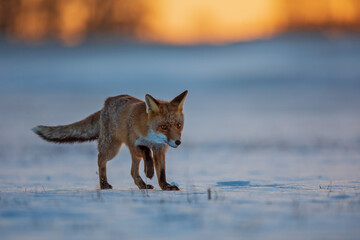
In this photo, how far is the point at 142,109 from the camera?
707cm

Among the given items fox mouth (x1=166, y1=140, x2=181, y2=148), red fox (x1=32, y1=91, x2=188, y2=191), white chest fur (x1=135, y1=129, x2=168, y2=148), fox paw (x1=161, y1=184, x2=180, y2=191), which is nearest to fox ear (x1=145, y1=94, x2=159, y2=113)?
red fox (x1=32, y1=91, x2=188, y2=191)

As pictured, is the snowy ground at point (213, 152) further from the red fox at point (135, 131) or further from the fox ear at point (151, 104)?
the fox ear at point (151, 104)

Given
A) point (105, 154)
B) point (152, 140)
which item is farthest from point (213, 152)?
point (152, 140)

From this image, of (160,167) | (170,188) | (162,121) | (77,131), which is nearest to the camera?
(162,121)

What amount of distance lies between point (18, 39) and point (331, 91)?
1461 inches

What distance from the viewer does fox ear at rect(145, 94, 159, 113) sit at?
673cm

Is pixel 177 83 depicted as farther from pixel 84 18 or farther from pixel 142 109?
pixel 142 109

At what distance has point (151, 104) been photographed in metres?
6.77

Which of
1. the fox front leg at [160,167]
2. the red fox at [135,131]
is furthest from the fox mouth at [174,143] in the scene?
the fox front leg at [160,167]

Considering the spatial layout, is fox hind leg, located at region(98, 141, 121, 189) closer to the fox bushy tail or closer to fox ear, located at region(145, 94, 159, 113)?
the fox bushy tail

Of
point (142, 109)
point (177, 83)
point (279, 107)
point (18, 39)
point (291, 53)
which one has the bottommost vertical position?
point (142, 109)

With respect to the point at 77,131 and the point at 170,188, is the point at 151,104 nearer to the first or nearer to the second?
the point at 170,188

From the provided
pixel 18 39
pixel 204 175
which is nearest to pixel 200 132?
pixel 204 175

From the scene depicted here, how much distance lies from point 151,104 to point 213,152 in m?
7.29
